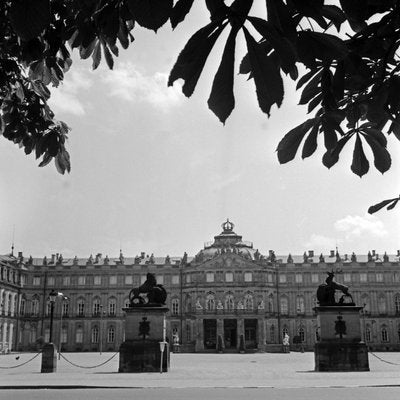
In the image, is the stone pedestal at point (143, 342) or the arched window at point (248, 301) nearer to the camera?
the stone pedestal at point (143, 342)

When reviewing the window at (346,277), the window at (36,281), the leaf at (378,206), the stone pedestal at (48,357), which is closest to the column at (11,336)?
the window at (36,281)

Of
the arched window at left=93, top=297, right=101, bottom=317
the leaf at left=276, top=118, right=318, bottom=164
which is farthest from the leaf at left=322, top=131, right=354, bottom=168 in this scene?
the arched window at left=93, top=297, right=101, bottom=317

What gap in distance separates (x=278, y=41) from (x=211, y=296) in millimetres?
78159

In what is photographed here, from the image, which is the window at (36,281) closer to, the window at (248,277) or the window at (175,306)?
the window at (175,306)

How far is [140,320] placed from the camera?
74.1 ft

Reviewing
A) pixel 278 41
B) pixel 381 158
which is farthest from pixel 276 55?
pixel 381 158

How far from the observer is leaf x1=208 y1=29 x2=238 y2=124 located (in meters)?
1.72

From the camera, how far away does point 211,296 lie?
7856cm

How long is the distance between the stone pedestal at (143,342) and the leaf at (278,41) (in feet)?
67.1

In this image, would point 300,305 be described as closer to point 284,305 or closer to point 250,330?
point 284,305

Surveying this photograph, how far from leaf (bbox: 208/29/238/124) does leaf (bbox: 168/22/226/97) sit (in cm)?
5

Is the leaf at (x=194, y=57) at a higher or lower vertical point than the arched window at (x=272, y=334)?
higher

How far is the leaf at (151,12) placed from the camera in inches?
64.0

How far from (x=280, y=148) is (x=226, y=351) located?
69462mm
